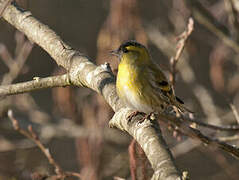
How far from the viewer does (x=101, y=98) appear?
190 inches

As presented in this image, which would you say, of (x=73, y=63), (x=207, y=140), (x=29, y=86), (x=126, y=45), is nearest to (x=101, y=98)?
(x=126, y=45)

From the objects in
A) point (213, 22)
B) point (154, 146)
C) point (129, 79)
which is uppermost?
point (213, 22)

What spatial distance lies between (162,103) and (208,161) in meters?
5.21

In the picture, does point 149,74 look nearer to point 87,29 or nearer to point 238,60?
point 238,60

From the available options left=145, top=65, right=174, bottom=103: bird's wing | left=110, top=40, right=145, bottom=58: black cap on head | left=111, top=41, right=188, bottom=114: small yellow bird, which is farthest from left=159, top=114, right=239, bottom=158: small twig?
left=110, top=40, right=145, bottom=58: black cap on head

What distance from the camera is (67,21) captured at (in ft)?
32.0

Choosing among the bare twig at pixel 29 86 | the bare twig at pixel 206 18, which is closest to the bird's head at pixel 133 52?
the bare twig at pixel 29 86

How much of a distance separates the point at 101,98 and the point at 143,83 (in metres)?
1.51

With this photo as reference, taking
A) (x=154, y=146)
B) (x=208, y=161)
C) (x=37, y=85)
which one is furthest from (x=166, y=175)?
(x=208, y=161)

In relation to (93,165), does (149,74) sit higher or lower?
higher

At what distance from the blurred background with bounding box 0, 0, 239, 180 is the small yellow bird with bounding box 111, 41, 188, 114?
0.89 feet

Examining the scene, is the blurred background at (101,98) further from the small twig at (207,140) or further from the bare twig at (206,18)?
the small twig at (207,140)

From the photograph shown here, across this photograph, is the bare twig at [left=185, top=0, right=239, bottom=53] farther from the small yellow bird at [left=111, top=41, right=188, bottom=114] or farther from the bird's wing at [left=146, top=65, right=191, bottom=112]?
the bird's wing at [left=146, top=65, right=191, bottom=112]

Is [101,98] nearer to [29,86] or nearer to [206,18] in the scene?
[206,18]
